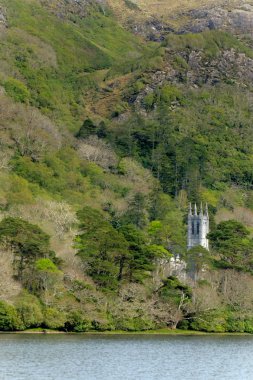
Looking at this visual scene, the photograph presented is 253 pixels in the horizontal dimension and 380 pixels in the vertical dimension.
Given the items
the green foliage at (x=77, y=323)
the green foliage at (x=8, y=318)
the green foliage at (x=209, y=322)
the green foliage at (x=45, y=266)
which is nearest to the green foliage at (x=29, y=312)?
the green foliage at (x=8, y=318)

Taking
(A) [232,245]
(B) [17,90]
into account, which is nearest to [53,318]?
(A) [232,245]

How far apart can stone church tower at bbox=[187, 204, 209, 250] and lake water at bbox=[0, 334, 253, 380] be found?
42.9m

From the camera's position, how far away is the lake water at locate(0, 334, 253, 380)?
7725 cm

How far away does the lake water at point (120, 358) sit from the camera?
7725 centimetres

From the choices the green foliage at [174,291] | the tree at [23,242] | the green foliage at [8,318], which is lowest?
the green foliage at [8,318]

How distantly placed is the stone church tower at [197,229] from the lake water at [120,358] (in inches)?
1687

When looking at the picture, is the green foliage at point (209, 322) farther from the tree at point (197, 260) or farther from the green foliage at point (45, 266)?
the green foliage at point (45, 266)

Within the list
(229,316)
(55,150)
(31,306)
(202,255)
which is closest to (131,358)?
(31,306)

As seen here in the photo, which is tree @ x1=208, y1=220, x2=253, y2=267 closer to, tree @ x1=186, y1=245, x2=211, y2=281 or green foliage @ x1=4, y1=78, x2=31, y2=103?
tree @ x1=186, y1=245, x2=211, y2=281

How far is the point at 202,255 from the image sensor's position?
13262 centimetres

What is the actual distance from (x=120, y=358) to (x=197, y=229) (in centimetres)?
6689

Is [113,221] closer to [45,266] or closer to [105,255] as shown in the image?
[105,255]

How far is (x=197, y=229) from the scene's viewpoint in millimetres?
152125

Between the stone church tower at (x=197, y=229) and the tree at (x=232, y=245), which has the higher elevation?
the stone church tower at (x=197, y=229)
